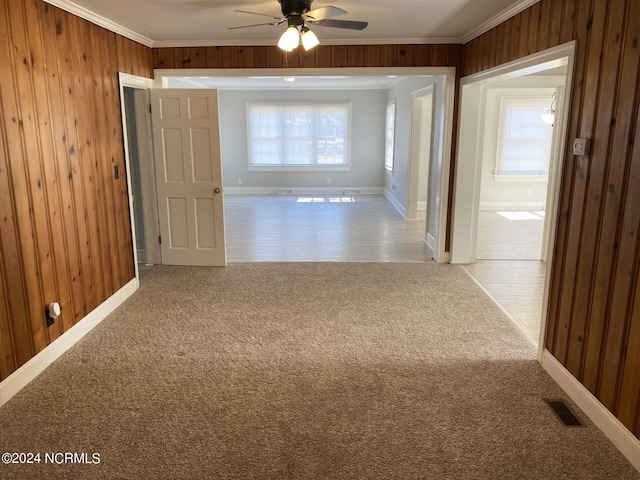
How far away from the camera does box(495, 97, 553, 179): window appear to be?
907 cm

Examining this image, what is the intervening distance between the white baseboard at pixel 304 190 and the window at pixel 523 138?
297 centimetres

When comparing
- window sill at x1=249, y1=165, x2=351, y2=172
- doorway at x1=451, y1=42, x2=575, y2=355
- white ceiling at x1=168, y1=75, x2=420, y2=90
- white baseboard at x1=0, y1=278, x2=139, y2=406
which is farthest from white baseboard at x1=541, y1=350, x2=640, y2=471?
window sill at x1=249, y1=165, x2=351, y2=172

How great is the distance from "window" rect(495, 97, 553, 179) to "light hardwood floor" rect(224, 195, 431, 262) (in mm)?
2523

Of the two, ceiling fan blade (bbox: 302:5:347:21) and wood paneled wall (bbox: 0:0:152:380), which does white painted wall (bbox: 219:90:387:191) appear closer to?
wood paneled wall (bbox: 0:0:152:380)

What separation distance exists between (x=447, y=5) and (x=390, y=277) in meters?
2.63

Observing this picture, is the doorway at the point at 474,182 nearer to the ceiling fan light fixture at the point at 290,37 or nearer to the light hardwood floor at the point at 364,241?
the light hardwood floor at the point at 364,241

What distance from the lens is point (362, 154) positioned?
11.0m

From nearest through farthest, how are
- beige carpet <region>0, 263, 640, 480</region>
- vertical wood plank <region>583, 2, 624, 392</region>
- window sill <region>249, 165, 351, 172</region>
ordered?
beige carpet <region>0, 263, 640, 480</region>
vertical wood plank <region>583, 2, 624, 392</region>
window sill <region>249, 165, 351, 172</region>

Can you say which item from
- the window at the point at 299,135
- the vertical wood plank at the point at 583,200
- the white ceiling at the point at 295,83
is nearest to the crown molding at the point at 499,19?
the vertical wood plank at the point at 583,200

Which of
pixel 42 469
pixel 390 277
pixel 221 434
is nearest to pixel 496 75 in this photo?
pixel 390 277

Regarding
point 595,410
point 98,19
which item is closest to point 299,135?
point 98,19

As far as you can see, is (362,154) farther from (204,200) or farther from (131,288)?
(131,288)

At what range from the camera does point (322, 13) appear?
318 cm

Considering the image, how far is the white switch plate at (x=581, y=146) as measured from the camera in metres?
2.61
